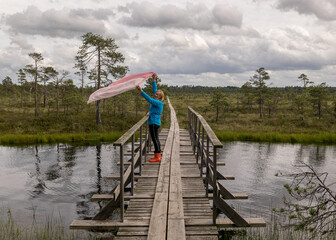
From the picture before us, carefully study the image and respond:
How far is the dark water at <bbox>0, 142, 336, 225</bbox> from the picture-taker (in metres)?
9.39

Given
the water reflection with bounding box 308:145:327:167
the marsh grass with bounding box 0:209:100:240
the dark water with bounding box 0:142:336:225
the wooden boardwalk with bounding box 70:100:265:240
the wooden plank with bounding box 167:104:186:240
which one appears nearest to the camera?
the wooden plank with bounding box 167:104:186:240

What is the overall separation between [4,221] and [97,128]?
18.6 m

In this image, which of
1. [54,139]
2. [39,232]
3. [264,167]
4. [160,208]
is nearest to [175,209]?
[160,208]

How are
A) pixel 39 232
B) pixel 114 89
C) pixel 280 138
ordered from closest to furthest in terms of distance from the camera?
pixel 114 89 → pixel 39 232 → pixel 280 138

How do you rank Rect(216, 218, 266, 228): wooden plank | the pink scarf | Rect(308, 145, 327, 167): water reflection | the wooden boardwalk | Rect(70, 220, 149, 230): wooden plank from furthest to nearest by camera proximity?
Rect(308, 145, 327, 167): water reflection, the pink scarf, Rect(216, 218, 266, 228): wooden plank, Rect(70, 220, 149, 230): wooden plank, the wooden boardwalk

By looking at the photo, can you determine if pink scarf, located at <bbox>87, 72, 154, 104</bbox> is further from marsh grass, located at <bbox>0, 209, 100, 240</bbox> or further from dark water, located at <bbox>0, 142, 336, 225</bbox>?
dark water, located at <bbox>0, 142, 336, 225</bbox>

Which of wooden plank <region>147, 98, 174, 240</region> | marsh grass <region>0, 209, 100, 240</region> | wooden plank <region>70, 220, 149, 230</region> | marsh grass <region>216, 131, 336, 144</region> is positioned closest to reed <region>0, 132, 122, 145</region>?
marsh grass <region>216, 131, 336, 144</region>

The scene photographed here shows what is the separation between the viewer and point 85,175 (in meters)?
12.9

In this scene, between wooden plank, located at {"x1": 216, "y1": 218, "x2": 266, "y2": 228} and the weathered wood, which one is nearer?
wooden plank, located at {"x1": 216, "y1": 218, "x2": 266, "y2": 228}

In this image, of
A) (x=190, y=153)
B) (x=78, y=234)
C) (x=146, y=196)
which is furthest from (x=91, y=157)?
(x=146, y=196)

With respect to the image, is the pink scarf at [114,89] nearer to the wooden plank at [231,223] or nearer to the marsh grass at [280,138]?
the wooden plank at [231,223]

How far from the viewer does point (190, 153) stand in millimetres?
10562

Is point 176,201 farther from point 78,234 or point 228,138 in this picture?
point 228,138

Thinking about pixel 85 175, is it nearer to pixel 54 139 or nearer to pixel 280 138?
pixel 54 139
